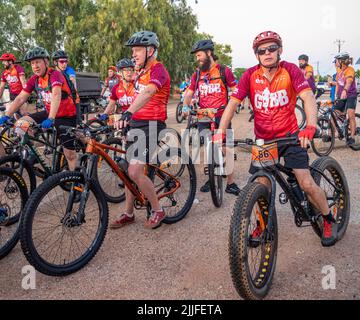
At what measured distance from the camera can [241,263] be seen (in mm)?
2592

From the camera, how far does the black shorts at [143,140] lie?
4.07 m

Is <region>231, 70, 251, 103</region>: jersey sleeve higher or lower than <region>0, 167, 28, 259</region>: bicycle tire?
higher

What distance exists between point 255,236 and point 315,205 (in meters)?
0.94

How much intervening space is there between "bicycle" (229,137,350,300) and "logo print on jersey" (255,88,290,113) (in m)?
0.38

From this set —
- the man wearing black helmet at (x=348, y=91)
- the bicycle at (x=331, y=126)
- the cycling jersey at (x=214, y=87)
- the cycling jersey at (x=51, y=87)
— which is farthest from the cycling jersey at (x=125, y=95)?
the man wearing black helmet at (x=348, y=91)

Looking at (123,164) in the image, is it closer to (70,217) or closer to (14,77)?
(70,217)

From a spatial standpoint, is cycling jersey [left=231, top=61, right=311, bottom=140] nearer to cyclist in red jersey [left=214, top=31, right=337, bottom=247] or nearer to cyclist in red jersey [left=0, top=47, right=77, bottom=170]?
cyclist in red jersey [left=214, top=31, right=337, bottom=247]

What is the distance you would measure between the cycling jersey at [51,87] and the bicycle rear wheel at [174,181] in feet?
6.23

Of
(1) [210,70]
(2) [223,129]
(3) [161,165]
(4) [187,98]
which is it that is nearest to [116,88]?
(4) [187,98]

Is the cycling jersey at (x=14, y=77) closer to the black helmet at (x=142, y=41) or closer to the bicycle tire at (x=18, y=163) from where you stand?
the bicycle tire at (x=18, y=163)

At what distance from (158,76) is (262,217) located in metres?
1.96

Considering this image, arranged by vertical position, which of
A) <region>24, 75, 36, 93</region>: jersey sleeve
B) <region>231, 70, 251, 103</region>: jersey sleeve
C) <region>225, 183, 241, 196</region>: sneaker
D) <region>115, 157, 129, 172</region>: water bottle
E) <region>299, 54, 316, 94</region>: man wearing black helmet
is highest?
<region>299, 54, 316, 94</region>: man wearing black helmet

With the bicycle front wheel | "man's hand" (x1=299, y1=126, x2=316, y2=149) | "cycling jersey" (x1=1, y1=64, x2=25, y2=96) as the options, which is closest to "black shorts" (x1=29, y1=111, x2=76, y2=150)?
the bicycle front wheel

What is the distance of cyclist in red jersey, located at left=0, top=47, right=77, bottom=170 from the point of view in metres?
4.95
